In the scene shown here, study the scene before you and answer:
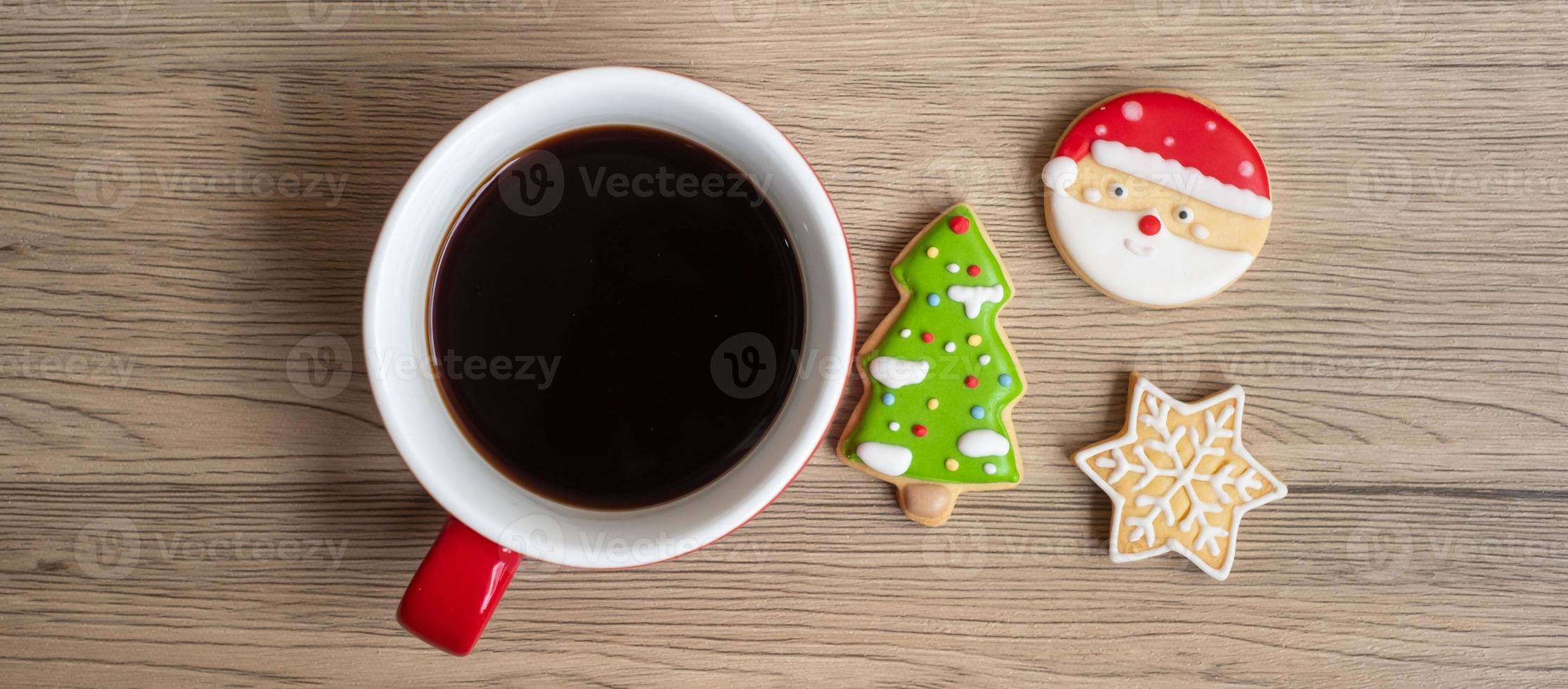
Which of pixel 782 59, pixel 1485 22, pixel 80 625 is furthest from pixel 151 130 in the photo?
pixel 1485 22

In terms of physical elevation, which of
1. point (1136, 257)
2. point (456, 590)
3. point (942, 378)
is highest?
point (1136, 257)

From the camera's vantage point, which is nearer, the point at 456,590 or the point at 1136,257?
the point at 456,590

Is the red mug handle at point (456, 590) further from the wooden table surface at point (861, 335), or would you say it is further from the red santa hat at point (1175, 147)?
A: the red santa hat at point (1175, 147)

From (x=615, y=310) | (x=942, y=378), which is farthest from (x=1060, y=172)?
A: (x=615, y=310)

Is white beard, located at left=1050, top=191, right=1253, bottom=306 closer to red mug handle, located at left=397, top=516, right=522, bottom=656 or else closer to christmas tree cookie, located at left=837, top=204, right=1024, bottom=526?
christmas tree cookie, located at left=837, top=204, right=1024, bottom=526

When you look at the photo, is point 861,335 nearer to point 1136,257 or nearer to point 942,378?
point 942,378

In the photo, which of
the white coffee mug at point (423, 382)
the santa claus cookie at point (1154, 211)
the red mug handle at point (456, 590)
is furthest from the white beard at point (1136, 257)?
the red mug handle at point (456, 590)

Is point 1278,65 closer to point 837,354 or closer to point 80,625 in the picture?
point 837,354
